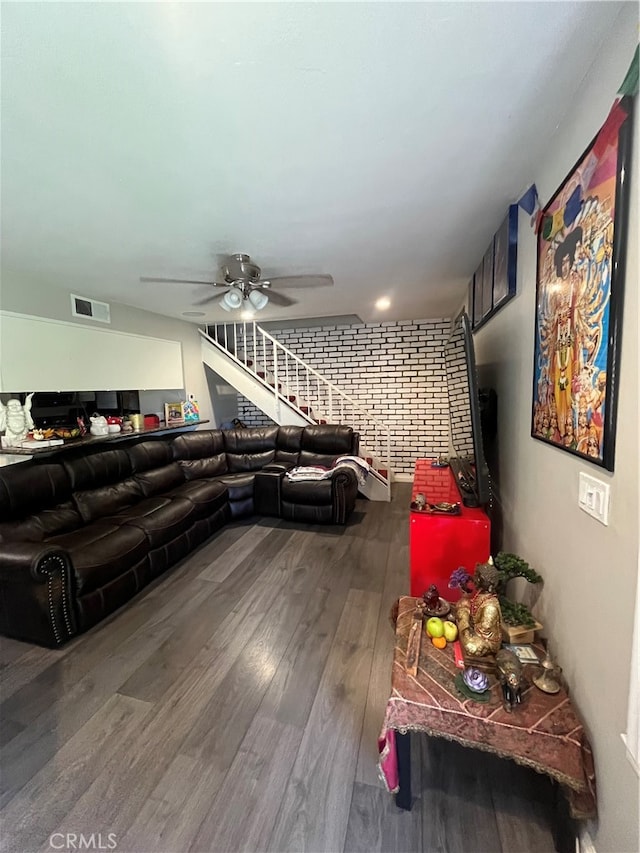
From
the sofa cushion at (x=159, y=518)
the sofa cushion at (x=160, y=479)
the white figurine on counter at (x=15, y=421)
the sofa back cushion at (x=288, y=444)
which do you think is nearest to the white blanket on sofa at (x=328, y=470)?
the sofa back cushion at (x=288, y=444)

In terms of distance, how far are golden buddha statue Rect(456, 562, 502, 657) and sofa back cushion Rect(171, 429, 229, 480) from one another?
3381 mm

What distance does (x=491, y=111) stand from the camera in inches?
43.1

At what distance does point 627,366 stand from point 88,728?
239 centimetres

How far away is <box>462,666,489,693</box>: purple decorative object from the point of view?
1027mm

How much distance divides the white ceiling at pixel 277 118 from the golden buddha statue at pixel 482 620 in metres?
1.71

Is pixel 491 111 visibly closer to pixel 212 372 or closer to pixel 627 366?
pixel 627 366

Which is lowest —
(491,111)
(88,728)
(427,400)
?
(88,728)

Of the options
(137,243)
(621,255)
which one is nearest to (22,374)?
(137,243)

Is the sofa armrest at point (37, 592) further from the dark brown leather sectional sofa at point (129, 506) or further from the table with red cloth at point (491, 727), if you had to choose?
the table with red cloth at point (491, 727)

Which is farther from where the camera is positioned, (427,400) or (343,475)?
(427,400)

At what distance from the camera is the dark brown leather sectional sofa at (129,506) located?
1.88 m

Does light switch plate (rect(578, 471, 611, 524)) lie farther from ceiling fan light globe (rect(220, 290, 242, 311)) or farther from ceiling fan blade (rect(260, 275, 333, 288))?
ceiling fan light globe (rect(220, 290, 242, 311))

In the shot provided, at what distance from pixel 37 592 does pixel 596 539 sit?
2.68m

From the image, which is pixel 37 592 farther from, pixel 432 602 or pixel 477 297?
pixel 477 297
